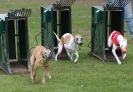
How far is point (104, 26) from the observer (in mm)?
14125

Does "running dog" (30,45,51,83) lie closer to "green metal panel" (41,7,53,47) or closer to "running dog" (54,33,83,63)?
"running dog" (54,33,83,63)

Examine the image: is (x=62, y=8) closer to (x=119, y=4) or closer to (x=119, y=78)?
(x=119, y=4)

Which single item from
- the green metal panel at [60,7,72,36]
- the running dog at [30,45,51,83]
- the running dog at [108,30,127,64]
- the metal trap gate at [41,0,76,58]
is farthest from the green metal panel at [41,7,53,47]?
the running dog at [30,45,51,83]

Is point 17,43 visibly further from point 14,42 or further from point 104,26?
point 104,26

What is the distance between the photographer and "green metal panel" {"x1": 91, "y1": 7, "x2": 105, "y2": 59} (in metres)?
14.2

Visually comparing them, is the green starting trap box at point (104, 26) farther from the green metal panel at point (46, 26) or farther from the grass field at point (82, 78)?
the green metal panel at point (46, 26)

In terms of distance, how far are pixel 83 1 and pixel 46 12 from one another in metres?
12.8

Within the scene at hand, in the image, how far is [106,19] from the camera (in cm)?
1423

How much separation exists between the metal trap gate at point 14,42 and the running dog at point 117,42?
2.26 meters

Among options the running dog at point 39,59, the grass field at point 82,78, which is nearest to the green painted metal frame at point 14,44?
the grass field at point 82,78

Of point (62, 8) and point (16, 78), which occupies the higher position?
point (62, 8)

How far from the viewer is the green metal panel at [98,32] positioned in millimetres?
14172

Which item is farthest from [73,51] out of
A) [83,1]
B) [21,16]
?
[83,1]

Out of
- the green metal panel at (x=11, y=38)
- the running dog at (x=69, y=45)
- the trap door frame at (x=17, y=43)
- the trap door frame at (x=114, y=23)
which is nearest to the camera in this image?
the trap door frame at (x=17, y=43)
